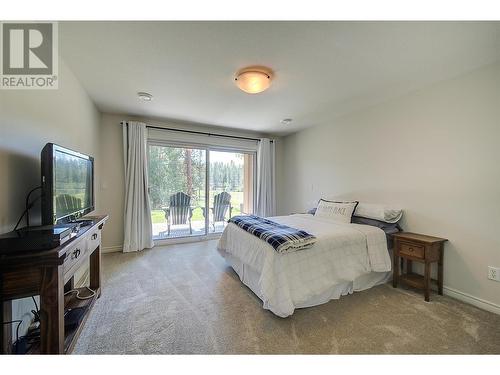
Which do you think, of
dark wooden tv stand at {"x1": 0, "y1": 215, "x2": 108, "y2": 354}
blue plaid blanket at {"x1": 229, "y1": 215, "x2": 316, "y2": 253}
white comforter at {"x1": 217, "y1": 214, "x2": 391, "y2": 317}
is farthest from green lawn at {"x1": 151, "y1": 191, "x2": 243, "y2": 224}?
dark wooden tv stand at {"x1": 0, "y1": 215, "x2": 108, "y2": 354}

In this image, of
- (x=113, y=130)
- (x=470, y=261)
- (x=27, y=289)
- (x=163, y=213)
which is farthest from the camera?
(x=163, y=213)

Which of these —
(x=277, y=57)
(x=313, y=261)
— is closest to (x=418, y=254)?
(x=313, y=261)

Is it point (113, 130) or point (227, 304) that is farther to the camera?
point (113, 130)

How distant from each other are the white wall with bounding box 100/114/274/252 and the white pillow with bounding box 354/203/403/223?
384 cm

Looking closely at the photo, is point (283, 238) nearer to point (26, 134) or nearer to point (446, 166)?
point (446, 166)

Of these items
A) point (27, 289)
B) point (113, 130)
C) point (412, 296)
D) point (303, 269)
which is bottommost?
point (412, 296)

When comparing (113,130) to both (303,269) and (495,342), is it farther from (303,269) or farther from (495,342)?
(495,342)

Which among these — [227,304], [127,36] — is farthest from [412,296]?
[127,36]

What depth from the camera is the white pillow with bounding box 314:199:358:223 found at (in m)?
2.94

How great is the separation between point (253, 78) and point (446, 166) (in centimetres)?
225

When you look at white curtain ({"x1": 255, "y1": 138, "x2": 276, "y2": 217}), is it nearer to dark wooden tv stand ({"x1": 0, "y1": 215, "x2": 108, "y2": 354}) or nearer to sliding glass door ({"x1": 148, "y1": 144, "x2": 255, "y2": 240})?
sliding glass door ({"x1": 148, "y1": 144, "x2": 255, "y2": 240})

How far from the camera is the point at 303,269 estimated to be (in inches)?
76.6
